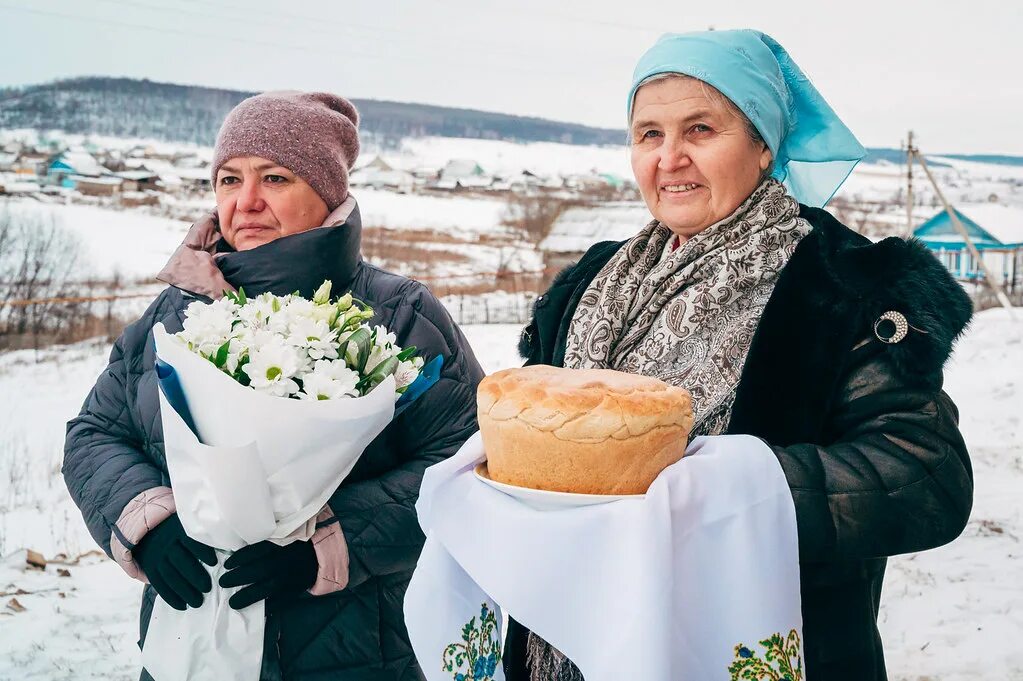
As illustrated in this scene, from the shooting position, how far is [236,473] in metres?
1.51

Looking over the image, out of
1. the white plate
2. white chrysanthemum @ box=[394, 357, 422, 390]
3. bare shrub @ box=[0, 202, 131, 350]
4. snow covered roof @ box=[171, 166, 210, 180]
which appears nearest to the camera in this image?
the white plate

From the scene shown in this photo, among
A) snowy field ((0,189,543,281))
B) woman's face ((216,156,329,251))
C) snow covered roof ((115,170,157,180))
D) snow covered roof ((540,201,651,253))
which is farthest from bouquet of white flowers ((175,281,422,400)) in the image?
snow covered roof ((540,201,651,253))

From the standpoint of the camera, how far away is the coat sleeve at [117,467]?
1.81 m

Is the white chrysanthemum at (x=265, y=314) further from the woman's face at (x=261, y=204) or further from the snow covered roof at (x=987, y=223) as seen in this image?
the snow covered roof at (x=987, y=223)

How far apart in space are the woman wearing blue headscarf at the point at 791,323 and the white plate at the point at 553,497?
29 centimetres

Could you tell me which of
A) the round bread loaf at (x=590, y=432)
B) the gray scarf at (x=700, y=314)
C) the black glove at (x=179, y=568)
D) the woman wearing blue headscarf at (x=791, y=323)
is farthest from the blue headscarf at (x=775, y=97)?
the black glove at (x=179, y=568)

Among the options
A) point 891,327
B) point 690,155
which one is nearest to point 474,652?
point 891,327

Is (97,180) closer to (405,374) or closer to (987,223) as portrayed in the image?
(405,374)

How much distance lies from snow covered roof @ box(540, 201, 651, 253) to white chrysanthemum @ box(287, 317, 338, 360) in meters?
19.6

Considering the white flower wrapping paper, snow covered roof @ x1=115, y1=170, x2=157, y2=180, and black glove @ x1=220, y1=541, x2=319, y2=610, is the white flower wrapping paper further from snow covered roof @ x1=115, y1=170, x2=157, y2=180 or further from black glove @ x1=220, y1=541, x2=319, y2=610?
snow covered roof @ x1=115, y1=170, x2=157, y2=180

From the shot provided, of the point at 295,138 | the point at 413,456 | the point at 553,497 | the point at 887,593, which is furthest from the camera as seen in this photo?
the point at 887,593

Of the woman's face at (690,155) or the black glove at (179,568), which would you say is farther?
the black glove at (179,568)

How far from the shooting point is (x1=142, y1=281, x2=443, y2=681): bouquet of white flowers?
4.99 feet

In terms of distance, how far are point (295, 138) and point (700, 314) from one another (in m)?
1.17
